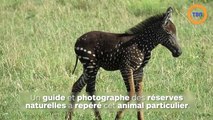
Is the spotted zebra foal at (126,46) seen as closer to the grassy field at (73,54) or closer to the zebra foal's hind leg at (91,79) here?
the zebra foal's hind leg at (91,79)

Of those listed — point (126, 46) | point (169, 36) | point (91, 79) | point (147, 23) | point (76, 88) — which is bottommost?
point (76, 88)

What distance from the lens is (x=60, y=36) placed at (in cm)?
1188

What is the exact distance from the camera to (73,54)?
34.3 feet

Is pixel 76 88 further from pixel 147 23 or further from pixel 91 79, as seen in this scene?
pixel 147 23

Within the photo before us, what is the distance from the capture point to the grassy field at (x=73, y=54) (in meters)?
7.90

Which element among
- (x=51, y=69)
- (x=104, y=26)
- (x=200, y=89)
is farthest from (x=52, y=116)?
(x=104, y=26)

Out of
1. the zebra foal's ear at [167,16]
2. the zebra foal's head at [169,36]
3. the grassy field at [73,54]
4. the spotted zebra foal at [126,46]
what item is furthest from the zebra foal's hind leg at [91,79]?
the zebra foal's ear at [167,16]

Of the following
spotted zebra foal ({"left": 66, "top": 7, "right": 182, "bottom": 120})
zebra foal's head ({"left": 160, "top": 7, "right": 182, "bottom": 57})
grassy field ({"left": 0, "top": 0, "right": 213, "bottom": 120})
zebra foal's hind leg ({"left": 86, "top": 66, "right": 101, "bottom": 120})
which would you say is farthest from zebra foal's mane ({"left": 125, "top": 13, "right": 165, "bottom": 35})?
grassy field ({"left": 0, "top": 0, "right": 213, "bottom": 120})

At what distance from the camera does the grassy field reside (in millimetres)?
7902

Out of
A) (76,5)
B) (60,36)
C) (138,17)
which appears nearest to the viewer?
(60,36)

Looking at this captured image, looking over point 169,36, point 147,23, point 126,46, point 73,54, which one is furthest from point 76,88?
point 73,54

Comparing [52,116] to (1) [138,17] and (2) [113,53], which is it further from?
(1) [138,17]

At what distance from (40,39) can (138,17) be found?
4.04 metres

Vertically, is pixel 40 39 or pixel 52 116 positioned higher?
pixel 40 39
